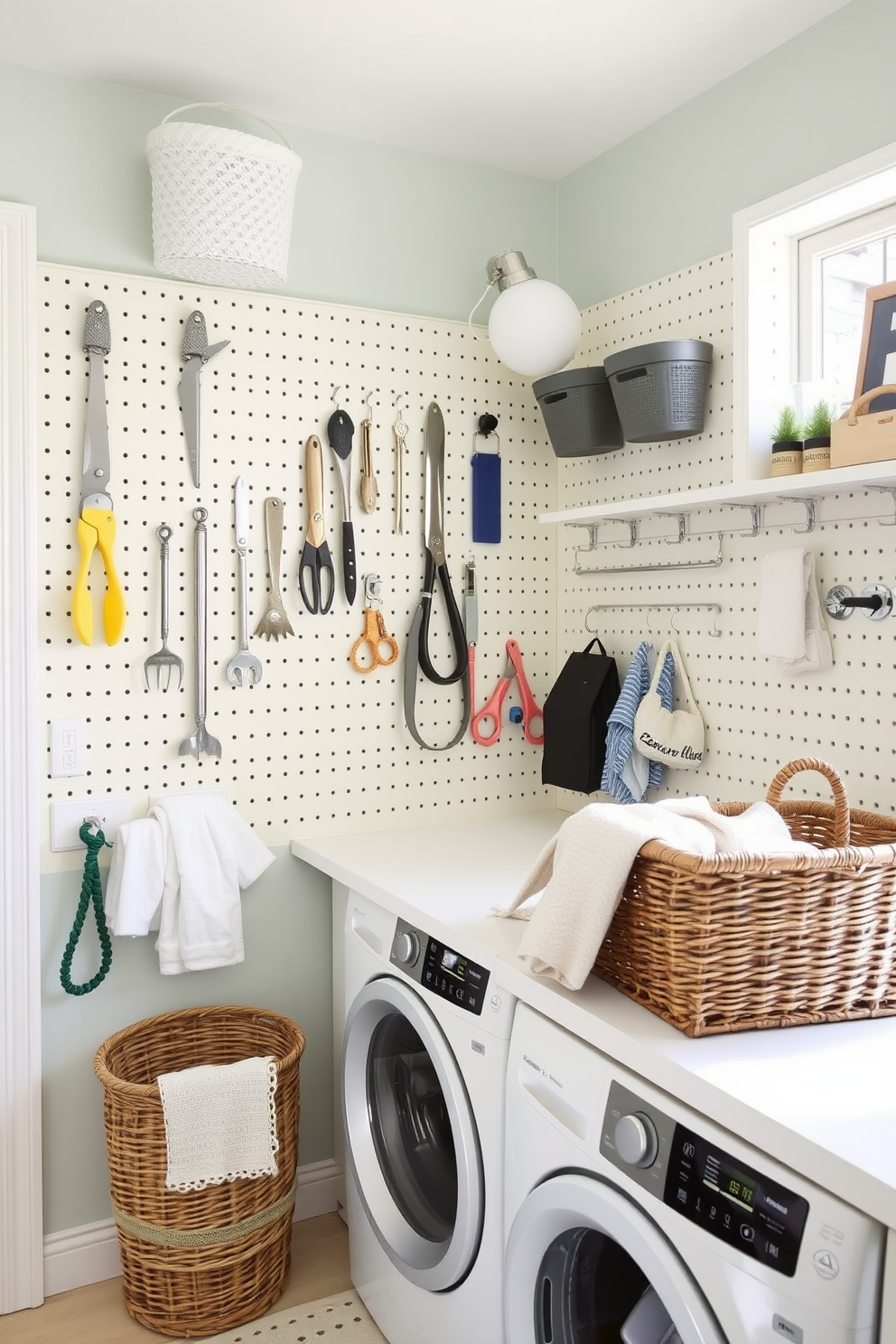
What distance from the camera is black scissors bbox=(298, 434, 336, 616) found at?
2.38 metres

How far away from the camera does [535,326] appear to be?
91.8 inches

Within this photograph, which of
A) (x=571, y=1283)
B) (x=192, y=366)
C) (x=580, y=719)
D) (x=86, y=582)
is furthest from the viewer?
(x=580, y=719)

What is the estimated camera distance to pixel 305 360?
2.38 m

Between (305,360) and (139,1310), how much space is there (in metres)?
2.05

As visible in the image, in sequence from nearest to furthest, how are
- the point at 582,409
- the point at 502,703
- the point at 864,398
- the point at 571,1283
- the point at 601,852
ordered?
the point at 601,852 < the point at 571,1283 < the point at 864,398 < the point at 582,409 < the point at 502,703

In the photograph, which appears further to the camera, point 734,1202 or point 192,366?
point 192,366

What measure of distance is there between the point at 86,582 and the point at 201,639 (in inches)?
10.8

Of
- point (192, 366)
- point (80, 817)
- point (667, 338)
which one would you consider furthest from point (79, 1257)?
point (667, 338)

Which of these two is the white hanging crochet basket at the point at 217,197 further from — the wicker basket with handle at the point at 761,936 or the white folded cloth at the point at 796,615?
the wicker basket with handle at the point at 761,936

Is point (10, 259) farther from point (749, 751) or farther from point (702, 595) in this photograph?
point (749, 751)

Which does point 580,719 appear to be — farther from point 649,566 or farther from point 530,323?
point 530,323

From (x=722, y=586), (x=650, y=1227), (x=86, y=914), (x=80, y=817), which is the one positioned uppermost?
(x=722, y=586)

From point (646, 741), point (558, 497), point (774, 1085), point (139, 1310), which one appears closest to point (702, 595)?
point (646, 741)

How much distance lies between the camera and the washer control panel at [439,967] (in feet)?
5.48
